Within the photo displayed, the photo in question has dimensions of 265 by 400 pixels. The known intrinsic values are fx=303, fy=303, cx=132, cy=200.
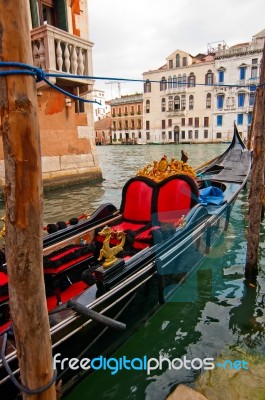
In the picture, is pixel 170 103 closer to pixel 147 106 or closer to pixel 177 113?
pixel 177 113

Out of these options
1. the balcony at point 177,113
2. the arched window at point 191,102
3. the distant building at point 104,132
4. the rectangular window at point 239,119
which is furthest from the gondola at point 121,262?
the distant building at point 104,132

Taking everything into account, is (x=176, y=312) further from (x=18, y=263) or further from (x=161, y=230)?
(x=18, y=263)

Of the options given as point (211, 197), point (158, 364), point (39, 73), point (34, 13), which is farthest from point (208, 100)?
point (39, 73)

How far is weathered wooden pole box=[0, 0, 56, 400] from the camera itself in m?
0.77

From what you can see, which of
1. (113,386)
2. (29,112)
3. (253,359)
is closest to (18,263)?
(29,112)

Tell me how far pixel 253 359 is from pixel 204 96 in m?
27.3

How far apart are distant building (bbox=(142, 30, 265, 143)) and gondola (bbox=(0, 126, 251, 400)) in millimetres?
23262

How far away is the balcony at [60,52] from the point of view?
5.43 m

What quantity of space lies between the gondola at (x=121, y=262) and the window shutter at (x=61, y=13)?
4.99 m

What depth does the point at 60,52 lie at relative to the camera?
562 cm

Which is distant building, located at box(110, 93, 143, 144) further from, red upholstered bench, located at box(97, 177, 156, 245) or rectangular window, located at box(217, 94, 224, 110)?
red upholstered bench, located at box(97, 177, 156, 245)

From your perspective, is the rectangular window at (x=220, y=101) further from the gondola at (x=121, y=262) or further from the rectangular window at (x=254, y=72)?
the gondola at (x=121, y=262)

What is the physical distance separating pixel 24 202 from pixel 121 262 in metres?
1.03

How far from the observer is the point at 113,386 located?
5.53 feet
